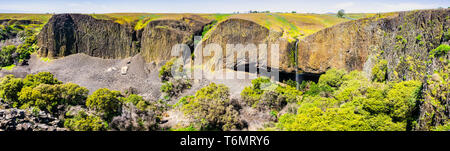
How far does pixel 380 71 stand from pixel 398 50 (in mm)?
2624

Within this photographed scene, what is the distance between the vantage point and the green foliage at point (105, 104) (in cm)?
2459

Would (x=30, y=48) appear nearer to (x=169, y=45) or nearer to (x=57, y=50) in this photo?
(x=57, y=50)

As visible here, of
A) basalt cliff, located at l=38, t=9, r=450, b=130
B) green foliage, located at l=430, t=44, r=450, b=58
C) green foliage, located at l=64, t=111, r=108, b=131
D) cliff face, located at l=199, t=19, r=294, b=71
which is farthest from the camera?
cliff face, located at l=199, t=19, r=294, b=71

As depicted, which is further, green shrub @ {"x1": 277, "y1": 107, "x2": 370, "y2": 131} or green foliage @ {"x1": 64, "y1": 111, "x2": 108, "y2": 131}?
green foliage @ {"x1": 64, "y1": 111, "x2": 108, "y2": 131}

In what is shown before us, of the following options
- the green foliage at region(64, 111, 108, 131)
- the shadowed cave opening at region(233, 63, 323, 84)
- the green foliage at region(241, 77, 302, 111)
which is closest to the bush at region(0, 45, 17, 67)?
the green foliage at region(64, 111, 108, 131)

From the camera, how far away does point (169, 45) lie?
1711 inches

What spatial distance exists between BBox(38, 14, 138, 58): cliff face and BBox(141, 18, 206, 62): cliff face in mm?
3759

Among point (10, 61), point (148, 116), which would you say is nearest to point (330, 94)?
point (148, 116)

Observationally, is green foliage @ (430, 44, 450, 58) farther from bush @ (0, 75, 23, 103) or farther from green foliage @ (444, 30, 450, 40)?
bush @ (0, 75, 23, 103)

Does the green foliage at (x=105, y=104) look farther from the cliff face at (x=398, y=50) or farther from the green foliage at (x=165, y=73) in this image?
the cliff face at (x=398, y=50)

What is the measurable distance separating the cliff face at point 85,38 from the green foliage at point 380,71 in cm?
3962

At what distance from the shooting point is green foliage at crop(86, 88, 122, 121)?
24.6 meters

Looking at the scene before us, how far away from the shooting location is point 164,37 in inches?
1713

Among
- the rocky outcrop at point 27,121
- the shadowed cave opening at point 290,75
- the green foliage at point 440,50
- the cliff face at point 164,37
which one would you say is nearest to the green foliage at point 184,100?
the shadowed cave opening at point 290,75
